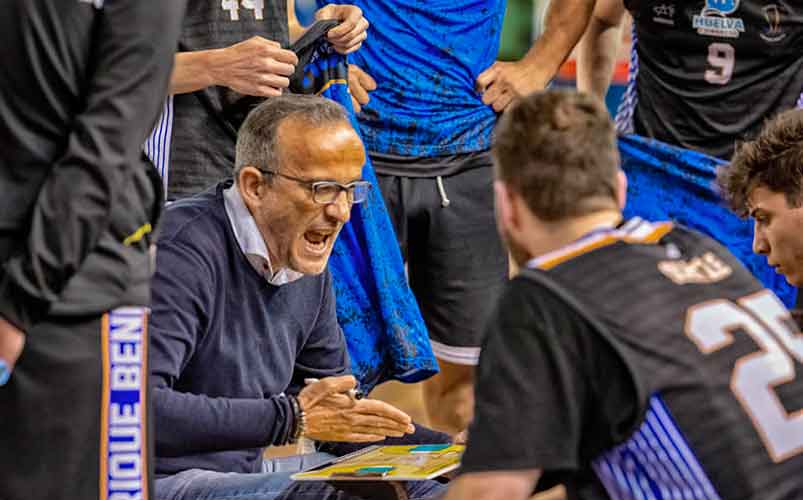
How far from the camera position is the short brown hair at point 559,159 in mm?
1995

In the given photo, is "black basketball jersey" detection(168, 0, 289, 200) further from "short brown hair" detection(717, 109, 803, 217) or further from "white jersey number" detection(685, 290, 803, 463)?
"white jersey number" detection(685, 290, 803, 463)

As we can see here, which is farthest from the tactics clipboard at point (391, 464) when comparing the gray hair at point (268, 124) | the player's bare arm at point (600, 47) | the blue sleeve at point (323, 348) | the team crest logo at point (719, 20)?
the player's bare arm at point (600, 47)

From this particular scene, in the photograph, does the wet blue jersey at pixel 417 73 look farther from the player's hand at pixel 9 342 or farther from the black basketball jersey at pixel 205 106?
the player's hand at pixel 9 342

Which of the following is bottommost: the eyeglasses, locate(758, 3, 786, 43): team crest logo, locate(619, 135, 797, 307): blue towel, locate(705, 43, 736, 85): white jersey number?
locate(619, 135, 797, 307): blue towel

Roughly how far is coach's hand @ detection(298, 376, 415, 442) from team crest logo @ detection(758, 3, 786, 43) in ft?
5.18

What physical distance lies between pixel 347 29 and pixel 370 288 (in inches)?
25.6

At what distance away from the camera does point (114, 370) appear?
2139 millimetres

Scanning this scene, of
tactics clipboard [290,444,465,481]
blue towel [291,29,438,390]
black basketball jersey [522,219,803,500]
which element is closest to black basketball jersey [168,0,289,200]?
blue towel [291,29,438,390]

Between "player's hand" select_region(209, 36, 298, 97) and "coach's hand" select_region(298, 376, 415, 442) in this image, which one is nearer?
"coach's hand" select_region(298, 376, 415, 442)

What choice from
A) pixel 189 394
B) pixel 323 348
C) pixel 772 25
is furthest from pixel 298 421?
pixel 772 25

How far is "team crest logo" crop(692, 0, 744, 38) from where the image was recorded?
3.92m

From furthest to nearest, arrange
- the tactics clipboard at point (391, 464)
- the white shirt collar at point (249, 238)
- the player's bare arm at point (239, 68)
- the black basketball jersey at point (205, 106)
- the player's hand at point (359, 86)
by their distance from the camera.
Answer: the player's hand at point (359, 86), the black basketball jersey at point (205, 106), the player's bare arm at point (239, 68), the white shirt collar at point (249, 238), the tactics clipboard at point (391, 464)

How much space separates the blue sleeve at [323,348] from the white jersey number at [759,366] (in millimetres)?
1452

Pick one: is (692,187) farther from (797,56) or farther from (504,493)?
(504,493)
